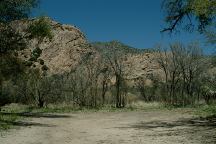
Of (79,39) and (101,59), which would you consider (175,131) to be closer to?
(101,59)

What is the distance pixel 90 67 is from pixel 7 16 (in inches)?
1458

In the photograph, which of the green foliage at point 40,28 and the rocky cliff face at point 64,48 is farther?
the rocky cliff face at point 64,48

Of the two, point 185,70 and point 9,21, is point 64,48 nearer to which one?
point 185,70

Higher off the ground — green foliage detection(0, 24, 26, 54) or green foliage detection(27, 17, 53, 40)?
green foliage detection(27, 17, 53, 40)

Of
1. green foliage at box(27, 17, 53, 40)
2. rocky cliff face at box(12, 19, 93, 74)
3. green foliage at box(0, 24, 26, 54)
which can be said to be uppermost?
rocky cliff face at box(12, 19, 93, 74)

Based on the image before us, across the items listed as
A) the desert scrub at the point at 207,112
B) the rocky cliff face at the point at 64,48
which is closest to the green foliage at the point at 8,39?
the desert scrub at the point at 207,112

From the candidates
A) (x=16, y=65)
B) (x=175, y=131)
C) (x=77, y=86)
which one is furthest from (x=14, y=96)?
(x=175, y=131)

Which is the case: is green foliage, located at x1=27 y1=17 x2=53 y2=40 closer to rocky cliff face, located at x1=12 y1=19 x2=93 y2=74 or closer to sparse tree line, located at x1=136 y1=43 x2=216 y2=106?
sparse tree line, located at x1=136 y1=43 x2=216 y2=106

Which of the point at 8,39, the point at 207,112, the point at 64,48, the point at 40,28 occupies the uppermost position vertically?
the point at 64,48

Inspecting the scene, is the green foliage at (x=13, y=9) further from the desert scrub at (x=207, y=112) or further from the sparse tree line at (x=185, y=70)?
the sparse tree line at (x=185, y=70)

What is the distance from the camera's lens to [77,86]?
6488 cm

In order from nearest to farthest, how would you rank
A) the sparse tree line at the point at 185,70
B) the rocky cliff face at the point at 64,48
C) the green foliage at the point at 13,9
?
the green foliage at the point at 13,9, the sparse tree line at the point at 185,70, the rocky cliff face at the point at 64,48

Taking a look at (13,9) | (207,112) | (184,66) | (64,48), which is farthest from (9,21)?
(64,48)

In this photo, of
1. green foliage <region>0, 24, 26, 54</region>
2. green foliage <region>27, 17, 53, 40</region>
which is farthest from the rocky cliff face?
green foliage <region>27, 17, 53, 40</region>
